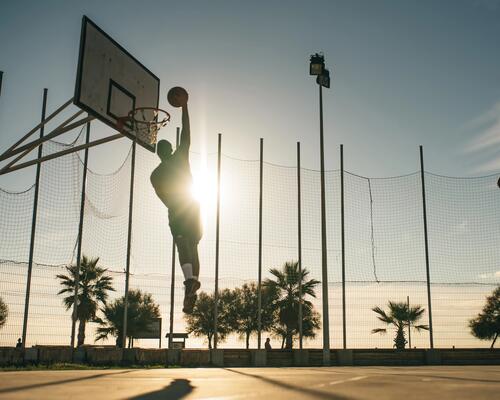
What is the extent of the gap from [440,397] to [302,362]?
17919 mm

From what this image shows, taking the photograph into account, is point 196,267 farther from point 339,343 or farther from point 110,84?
point 339,343

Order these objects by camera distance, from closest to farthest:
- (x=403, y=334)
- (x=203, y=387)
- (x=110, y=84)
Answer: (x=203, y=387) → (x=110, y=84) → (x=403, y=334)

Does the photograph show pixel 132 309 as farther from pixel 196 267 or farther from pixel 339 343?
pixel 196 267

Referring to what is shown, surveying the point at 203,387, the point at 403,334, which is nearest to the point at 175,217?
the point at 203,387

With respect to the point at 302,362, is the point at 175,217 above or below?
above

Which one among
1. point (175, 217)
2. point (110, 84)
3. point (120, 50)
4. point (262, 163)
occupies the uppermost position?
point (262, 163)

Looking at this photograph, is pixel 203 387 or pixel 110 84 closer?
pixel 203 387

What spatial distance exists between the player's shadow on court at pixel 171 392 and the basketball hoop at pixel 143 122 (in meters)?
6.75

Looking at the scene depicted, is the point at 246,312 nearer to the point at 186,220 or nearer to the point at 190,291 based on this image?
the point at 190,291

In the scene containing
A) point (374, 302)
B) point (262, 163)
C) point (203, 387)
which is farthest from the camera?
point (262, 163)

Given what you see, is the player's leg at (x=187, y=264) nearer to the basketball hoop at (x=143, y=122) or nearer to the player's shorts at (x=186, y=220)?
the player's shorts at (x=186, y=220)

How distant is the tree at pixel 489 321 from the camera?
42.9 meters

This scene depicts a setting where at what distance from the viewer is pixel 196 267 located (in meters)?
6.46

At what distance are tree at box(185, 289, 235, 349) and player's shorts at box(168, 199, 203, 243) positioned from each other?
4648 centimetres
